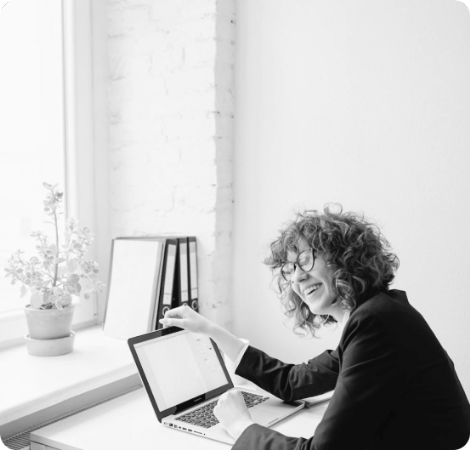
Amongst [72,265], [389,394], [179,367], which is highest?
[72,265]

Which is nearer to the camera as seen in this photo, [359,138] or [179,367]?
[179,367]

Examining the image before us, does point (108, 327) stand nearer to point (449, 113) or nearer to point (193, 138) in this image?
point (193, 138)

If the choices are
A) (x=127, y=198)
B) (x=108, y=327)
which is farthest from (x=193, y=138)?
(x=108, y=327)

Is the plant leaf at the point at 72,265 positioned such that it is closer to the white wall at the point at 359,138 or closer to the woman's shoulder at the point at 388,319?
the white wall at the point at 359,138

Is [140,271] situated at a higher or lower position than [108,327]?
higher

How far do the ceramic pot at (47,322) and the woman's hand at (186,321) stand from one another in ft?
1.17

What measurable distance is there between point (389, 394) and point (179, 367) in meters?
0.62

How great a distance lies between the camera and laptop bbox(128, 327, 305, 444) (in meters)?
1.51

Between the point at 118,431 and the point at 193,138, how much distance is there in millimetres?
1048

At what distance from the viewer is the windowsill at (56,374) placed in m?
1.48

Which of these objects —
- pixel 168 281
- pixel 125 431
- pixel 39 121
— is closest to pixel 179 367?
pixel 125 431

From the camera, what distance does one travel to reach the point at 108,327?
210 centimetres

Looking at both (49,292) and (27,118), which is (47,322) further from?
(27,118)

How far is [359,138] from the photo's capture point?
76.0 inches
